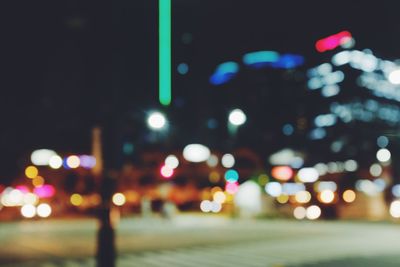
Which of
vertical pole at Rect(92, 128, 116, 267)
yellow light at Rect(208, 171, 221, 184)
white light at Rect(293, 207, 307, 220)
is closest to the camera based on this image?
vertical pole at Rect(92, 128, 116, 267)

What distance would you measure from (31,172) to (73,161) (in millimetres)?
4908

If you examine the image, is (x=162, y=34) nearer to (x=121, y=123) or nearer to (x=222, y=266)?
(x=121, y=123)

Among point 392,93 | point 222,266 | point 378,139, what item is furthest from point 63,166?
point 392,93

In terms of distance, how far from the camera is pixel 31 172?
1831 inches

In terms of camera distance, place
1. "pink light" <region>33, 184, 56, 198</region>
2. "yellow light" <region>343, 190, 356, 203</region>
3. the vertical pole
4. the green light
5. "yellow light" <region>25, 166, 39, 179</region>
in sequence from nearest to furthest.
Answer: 1. the vertical pole
2. the green light
3. "yellow light" <region>343, 190, 356, 203</region>
4. "pink light" <region>33, 184, 56, 198</region>
5. "yellow light" <region>25, 166, 39, 179</region>

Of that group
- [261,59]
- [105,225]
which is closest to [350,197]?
[105,225]

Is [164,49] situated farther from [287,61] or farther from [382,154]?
[287,61]

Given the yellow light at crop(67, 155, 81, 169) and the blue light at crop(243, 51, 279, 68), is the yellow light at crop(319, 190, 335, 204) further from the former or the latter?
the blue light at crop(243, 51, 279, 68)

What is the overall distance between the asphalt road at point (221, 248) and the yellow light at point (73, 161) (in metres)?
21.7

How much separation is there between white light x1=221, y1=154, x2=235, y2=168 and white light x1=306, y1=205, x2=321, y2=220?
856 inches

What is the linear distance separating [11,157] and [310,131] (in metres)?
64.7

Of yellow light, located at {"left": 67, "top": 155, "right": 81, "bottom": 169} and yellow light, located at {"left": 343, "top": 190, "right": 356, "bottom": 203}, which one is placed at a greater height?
yellow light, located at {"left": 67, "top": 155, "right": 81, "bottom": 169}

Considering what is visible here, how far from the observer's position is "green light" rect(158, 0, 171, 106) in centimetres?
667

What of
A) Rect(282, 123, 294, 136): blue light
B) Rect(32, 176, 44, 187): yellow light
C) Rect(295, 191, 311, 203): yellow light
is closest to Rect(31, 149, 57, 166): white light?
Rect(32, 176, 44, 187): yellow light
